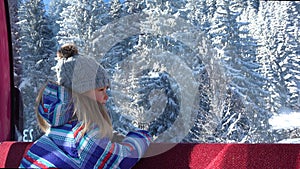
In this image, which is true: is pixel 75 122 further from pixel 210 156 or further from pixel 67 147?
pixel 210 156

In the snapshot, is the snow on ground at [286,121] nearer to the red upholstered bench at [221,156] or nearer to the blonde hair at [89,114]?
the red upholstered bench at [221,156]

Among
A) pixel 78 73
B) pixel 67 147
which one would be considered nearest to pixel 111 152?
pixel 67 147

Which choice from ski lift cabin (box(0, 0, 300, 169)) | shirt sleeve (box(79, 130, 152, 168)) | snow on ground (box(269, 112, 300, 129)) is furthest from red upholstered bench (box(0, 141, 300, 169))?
snow on ground (box(269, 112, 300, 129))

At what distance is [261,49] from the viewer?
7.14 feet

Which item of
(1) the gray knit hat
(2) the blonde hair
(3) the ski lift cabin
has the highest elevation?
(1) the gray knit hat

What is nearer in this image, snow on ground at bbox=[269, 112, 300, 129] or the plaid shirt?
the plaid shirt

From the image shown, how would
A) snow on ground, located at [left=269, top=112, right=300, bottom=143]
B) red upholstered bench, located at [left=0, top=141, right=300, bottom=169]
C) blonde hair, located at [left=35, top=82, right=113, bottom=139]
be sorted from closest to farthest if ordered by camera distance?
blonde hair, located at [left=35, top=82, right=113, bottom=139]
red upholstered bench, located at [left=0, top=141, right=300, bottom=169]
snow on ground, located at [left=269, top=112, right=300, bottom=143]

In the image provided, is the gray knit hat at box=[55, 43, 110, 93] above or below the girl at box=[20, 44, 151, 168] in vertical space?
above

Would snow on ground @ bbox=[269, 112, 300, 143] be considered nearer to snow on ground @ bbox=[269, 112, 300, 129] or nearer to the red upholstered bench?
snow on ground @ bbox=[269, 112, 300, 129]

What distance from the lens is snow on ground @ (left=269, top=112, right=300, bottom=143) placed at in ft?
6.84

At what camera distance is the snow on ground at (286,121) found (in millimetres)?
2084

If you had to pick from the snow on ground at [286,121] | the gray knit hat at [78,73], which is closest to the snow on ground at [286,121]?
the snow on ground at [286,121]

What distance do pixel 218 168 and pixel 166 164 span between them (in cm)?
23

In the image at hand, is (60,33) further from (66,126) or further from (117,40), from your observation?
(66,126)
